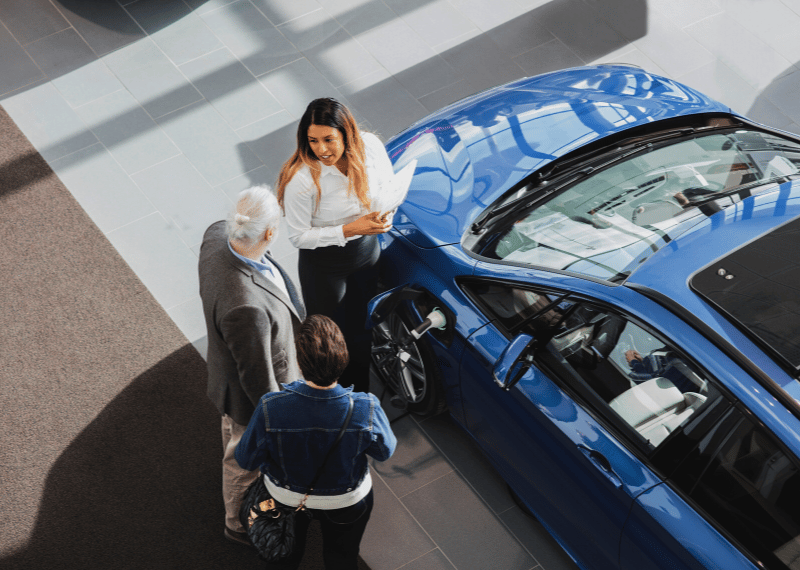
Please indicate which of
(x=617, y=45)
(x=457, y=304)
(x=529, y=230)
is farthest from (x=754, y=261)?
(x=617, y=45)

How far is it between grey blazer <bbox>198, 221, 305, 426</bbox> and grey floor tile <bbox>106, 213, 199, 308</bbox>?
1.53m

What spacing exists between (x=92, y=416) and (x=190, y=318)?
2.60ft

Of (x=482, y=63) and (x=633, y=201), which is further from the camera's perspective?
(x=482, y=63)

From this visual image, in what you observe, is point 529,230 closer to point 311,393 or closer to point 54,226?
point 311,393

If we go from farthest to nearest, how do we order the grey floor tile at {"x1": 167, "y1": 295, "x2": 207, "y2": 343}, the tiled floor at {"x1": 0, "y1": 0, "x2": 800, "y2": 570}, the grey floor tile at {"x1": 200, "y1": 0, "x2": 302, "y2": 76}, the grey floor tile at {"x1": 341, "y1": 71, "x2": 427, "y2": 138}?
the grey floor tile at {"x1": 200, "y1": 0, "x2": 302, "y2": 76}
the grey floor tile at {"x1": 341, "y1": 71, "x2": 427, "y2": 138}
the tiled floor at {"x1": 0, "y1": 0, "x2": 800, "y2": 570}
the grey floor tile at {"x1": 167, "y1": 295, "x2": 207, "y2": 343}

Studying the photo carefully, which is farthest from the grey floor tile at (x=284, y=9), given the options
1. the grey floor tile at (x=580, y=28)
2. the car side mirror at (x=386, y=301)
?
the car side mirror at (x=386, y=301)

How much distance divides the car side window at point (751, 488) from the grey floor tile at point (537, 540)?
108cm

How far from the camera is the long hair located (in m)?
3.25

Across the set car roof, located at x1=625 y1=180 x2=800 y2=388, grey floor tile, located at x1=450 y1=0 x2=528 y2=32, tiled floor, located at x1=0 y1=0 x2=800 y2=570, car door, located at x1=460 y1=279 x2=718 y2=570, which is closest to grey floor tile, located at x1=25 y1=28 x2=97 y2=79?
tiled floor, located at x1=0 y1=0 x2=800 y2=570

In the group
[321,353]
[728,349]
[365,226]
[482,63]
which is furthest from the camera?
[482,63]

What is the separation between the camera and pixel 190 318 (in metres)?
4.65

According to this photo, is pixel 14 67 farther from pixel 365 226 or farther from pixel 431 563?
pixel 431 563

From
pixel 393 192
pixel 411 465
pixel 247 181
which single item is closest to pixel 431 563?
pixel 411 465

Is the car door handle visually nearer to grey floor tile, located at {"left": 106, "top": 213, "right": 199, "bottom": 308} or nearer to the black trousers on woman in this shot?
the black trousers on woman
